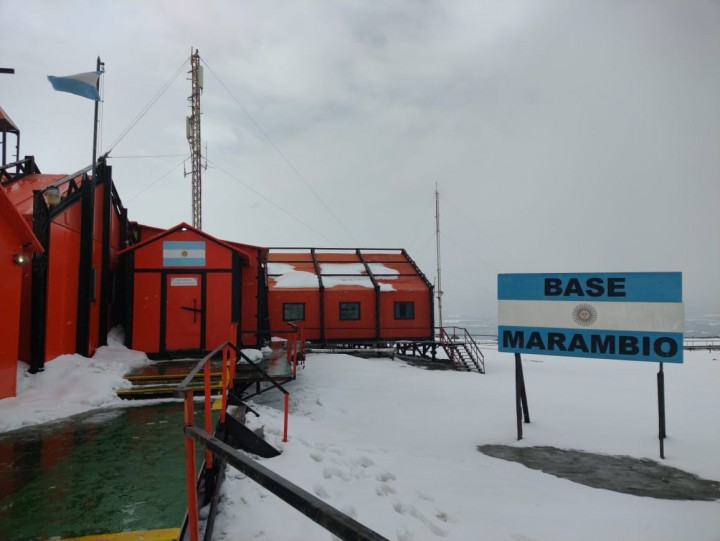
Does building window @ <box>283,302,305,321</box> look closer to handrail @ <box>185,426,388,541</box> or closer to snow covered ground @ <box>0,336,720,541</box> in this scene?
snow covered ground @ <box>0,336,720,541</box>

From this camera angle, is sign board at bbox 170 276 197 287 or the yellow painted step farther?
sign board at bbox 170 276 197 287

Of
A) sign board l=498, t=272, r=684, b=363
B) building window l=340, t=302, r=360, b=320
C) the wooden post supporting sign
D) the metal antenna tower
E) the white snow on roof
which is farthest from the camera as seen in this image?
the metal antenna tower

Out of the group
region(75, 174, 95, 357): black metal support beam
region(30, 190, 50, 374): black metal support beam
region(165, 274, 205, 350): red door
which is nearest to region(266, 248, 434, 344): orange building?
region(165, 274, 205, 350): red door

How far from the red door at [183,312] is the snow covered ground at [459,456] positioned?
135 inches

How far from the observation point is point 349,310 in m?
21.1

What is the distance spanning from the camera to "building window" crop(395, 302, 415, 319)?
2155cm

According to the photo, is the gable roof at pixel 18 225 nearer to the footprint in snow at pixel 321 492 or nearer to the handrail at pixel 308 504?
the footprint in snow at pixel 321 492

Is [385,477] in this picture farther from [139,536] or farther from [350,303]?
[350,303]

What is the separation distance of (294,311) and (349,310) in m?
2.78

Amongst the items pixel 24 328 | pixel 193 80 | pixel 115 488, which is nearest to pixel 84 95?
pixel 24 328

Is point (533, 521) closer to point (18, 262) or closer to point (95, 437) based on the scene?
point (95, 437)

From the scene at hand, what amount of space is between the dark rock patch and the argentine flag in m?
12.3

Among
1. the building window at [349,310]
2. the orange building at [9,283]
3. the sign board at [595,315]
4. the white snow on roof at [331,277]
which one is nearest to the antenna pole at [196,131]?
the white snow on roof at [331,277]

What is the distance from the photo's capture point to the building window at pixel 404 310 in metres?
21.5
